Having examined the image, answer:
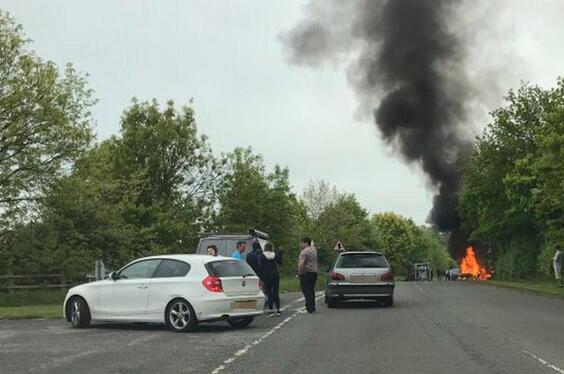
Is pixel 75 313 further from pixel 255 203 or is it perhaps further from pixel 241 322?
pixel 255 203

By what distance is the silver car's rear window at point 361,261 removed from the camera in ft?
65.2

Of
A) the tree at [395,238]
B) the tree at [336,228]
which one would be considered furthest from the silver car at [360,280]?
the tree at [395,238]

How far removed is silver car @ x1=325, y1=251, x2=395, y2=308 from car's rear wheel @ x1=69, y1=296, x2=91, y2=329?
699 centimetres

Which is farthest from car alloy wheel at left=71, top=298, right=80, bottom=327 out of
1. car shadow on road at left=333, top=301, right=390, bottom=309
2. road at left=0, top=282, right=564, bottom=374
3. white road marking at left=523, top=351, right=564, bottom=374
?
white road marking at left=523, top=351, right=564, bottom=374

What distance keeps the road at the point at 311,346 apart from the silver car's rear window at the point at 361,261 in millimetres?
2275

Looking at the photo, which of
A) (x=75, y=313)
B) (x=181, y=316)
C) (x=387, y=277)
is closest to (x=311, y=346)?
(x=181, y=316)

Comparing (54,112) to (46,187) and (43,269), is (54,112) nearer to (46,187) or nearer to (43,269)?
(46,187)

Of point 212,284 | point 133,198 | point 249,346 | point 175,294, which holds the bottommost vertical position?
point 249,346

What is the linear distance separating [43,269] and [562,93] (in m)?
28.1

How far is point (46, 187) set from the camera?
33.5 meters

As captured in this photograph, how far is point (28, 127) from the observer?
3225 centimetres

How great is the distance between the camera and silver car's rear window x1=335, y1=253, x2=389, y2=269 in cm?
1988

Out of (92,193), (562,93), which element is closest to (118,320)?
(92,193)

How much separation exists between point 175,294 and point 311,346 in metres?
3.60
